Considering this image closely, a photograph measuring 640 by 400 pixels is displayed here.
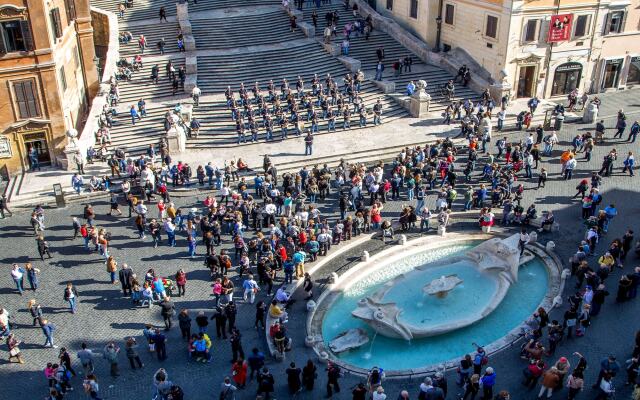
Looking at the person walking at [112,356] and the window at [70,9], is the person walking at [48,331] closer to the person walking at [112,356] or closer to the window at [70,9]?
the person walking at [112,356]

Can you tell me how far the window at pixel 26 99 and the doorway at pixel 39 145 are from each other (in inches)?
43.5

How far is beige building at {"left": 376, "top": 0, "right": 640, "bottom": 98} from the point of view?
40438mm

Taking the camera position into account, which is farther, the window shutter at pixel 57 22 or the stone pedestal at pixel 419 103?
the stone pedestal at pixel 419 103

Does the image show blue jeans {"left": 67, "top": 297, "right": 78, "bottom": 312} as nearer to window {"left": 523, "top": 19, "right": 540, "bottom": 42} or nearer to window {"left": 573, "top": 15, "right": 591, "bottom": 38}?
window {"left": 523, "top": 19, "right": 540, "bottom": 42}

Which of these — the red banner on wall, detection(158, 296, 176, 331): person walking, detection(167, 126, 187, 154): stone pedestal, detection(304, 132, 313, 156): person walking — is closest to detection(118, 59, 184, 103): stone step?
detection(167, 126, 187, 154): stone pedestal

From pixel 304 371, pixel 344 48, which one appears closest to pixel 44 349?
pixel 304 371

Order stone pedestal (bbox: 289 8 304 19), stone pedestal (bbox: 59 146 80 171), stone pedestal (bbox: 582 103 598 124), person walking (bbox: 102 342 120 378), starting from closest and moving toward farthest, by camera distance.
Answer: person walking (bbox: 102 342 120 378) < stone pedestal (bbox: 59 146 80 171) < stone pedestal (bbox: 582 103 598 124) < stone pedestal (bbox: 289 8 304 19)

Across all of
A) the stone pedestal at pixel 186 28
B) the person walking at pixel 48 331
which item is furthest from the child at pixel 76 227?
the stone pedestal at pixel 186 28

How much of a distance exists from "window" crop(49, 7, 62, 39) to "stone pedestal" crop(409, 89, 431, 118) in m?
21.2

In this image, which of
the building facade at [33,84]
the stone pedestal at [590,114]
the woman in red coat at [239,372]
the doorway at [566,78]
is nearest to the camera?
the woman in red coat at [239,372]

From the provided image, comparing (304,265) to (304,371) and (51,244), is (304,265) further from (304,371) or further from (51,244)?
(51,244)

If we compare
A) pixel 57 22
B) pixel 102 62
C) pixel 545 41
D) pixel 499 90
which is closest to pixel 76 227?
pixel 57 22

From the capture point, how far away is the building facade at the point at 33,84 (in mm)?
32938

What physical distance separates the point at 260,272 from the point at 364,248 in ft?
17.2
